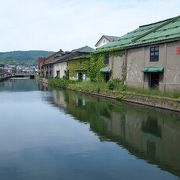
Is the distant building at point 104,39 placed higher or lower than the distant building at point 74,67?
higher

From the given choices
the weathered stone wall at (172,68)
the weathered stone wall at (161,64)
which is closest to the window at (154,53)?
the weathered stone wall at (161,64)

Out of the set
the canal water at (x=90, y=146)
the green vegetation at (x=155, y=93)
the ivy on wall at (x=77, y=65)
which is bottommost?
the canal water at (x=90, y=146)

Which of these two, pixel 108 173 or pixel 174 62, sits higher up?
pixel 174 62

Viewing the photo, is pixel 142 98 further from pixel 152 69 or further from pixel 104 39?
pixel 104 39

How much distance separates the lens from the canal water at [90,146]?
10.9 metres

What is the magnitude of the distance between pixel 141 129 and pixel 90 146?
5417mm

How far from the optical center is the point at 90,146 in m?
14.6

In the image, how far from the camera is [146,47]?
34.0 meters

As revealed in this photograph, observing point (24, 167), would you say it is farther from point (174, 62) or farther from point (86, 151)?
point (174, 62)

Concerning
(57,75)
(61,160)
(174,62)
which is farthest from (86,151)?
(57,75)

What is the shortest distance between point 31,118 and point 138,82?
53.9 ft

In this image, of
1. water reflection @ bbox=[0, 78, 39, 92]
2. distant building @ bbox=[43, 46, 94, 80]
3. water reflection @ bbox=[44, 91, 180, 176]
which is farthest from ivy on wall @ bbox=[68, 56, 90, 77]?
water reflection @ bbox=[44, 91, 180, 176]

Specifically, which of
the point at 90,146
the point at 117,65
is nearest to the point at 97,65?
the point at 117,65

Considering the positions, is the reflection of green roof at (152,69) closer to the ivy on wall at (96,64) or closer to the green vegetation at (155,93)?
the green vegetation at (155,93)
